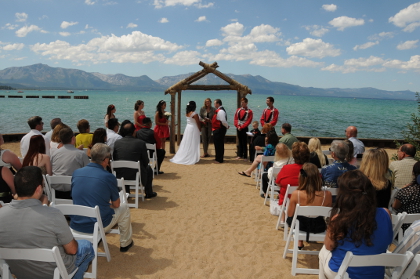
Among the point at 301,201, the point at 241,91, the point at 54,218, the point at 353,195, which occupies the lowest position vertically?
the point at 301,201

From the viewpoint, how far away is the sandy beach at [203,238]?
369 cm

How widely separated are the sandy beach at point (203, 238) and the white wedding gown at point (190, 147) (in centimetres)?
216

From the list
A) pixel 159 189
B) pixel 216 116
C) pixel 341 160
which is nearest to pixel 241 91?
pixel 216 116

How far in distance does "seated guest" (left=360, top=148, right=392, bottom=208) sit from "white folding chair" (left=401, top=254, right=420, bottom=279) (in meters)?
1.38

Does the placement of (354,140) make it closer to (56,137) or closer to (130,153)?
(130,153)

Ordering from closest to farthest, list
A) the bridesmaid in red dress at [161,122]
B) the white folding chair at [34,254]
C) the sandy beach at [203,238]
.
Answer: the white folding chair at [34,254], the sandy beach at [203,238], the bridesmaid in red dress at [161,122]

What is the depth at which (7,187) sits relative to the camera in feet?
12.6

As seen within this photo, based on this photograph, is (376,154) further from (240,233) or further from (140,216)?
(140,216)

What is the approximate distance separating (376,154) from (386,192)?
0.54 meters

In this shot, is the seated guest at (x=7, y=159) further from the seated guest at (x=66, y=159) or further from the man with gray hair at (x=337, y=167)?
the man with gray hair at (x=337, y=167)

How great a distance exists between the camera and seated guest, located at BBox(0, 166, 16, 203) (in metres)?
3.73

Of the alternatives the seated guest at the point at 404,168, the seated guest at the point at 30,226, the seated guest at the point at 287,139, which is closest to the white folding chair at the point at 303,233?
the seated guest at the point at 404,168

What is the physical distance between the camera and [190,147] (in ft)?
30.6

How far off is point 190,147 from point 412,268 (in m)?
7.27
